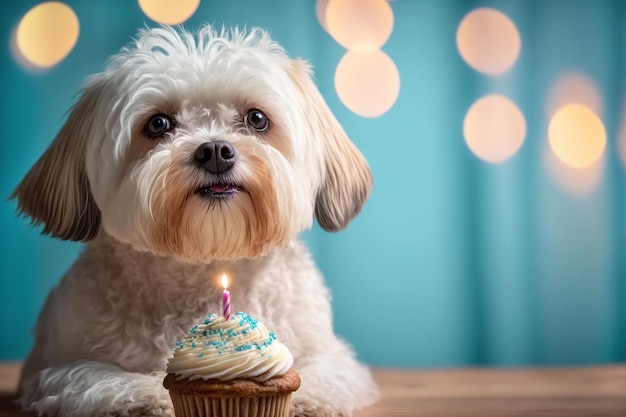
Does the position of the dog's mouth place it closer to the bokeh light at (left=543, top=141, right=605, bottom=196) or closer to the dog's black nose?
the dog's black nose

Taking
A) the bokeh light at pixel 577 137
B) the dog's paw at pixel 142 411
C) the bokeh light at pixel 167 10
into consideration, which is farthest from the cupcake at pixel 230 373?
the bokeh light at pixel 577 137

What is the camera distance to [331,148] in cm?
230

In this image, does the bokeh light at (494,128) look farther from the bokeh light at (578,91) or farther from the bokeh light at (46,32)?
the bokeh light at (46,32)

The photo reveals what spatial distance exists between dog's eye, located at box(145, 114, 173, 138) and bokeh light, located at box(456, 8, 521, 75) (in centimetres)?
168

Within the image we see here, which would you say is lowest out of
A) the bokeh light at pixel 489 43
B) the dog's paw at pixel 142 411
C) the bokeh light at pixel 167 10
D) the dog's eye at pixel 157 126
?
the dog's paw at pixel 142 411

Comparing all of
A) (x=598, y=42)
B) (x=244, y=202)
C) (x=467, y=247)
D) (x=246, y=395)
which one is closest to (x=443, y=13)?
(x=598, y=42)

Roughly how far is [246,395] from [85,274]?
2.40 feet

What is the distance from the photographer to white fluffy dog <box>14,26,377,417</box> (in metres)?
1.97

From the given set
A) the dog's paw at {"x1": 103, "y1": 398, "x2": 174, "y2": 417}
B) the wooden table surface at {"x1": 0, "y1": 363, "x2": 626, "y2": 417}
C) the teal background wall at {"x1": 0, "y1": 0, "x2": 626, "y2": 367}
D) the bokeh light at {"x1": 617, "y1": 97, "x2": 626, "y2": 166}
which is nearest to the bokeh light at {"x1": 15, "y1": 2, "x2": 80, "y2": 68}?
the teal background wall at {"x1": 0, "y1": 0, "x2": 626, "y2": 367}

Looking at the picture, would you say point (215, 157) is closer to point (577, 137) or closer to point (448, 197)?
point (448, 197)

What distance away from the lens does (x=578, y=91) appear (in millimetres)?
3430

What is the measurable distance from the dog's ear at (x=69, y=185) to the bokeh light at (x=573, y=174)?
6.38ft

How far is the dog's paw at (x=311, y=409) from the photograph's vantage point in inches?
77.6

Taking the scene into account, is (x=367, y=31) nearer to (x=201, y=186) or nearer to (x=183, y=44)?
(x=183, y=44)
